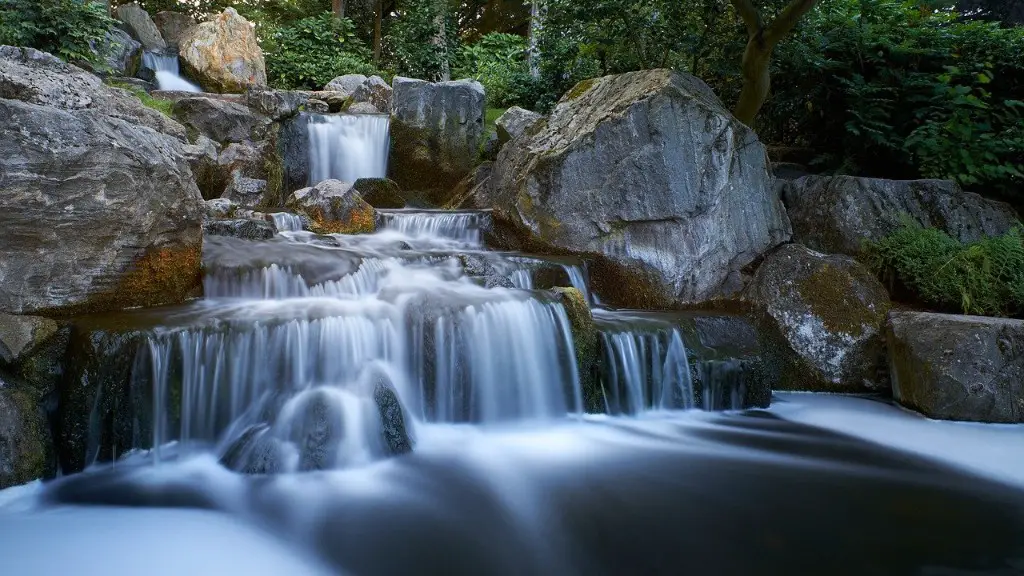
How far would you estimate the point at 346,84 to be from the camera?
1390 cm

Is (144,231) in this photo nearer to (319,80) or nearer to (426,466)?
(426,466)

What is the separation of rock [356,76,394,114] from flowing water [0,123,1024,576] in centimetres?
723

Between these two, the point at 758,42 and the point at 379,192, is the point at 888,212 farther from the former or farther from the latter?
the point at 379,192

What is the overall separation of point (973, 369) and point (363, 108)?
10.5 meters

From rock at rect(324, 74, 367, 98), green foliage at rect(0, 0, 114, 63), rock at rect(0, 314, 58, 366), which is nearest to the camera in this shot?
rock at rect(0, 314, 58, 366)

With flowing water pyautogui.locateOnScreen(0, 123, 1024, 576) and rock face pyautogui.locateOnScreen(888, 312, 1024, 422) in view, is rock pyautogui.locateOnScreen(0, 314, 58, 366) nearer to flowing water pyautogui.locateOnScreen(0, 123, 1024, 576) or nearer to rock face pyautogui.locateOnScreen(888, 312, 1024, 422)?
flowing water pyautogui.locateOnScreen(0, 123, 1024, 576)

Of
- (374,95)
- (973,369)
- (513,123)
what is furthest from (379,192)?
(973,369)

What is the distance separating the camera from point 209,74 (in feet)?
46.0

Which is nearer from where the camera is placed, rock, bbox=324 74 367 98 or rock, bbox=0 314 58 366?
rock, bbox=0 314 58 366

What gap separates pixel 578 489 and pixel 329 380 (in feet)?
6.11

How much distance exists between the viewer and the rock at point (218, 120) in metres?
9.64

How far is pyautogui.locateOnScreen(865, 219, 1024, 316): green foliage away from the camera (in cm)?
570

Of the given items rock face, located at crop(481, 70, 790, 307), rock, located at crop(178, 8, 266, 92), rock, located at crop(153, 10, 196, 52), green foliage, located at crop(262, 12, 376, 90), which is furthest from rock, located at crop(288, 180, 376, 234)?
rock, located at crop(153, 10, 196, 52)

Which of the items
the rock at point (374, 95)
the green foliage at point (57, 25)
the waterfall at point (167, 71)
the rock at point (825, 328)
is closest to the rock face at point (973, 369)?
the rock at point (825, 328)
